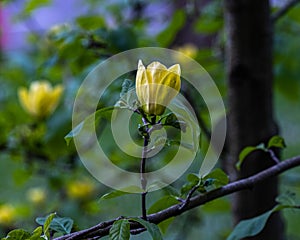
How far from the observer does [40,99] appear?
41.4 inches

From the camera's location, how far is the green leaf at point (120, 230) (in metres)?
0.39

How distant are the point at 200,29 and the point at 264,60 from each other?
0.45 metres

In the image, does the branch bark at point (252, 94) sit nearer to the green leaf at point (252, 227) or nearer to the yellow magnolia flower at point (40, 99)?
the green leaf at point (252, 227)

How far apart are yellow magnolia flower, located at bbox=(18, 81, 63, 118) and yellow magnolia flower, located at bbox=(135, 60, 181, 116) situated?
644mm

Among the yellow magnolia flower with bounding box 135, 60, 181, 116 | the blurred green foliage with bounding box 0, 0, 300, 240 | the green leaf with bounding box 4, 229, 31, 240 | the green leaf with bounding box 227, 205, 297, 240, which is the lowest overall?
the green leaf with bounding box 227, 205, 297, 240

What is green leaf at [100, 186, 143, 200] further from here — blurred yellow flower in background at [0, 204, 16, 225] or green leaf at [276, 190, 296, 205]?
blurred yellow flower in background at [0, 204, 16, 225]

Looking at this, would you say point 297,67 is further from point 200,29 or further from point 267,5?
point 267,5

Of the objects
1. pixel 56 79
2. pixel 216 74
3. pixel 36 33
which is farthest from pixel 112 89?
pixel 36 33

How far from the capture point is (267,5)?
747 mm

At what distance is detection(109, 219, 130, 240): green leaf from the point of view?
1.29 ft

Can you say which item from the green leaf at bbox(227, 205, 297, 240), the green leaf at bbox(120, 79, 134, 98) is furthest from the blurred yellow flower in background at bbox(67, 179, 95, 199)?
the green leaf at bbox(120, 79, 134, 98)

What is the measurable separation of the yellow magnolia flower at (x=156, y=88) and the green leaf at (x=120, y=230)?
9 cm

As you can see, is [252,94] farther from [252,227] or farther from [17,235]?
[17,235]

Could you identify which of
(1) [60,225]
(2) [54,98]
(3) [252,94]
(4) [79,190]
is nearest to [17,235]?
(1) [60,225]
